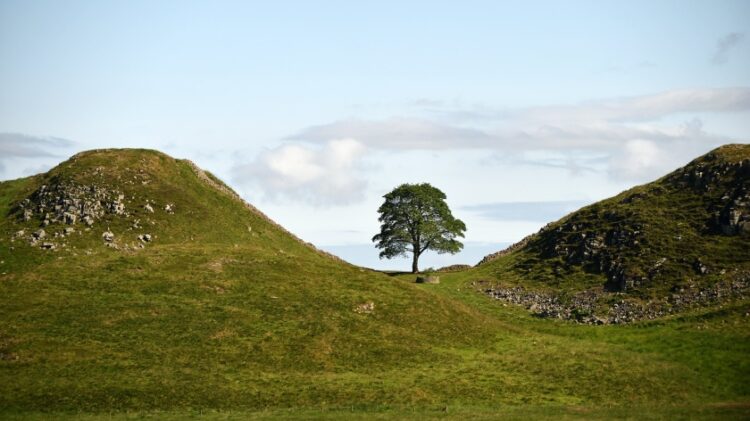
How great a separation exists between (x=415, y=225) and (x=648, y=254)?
46.3 m

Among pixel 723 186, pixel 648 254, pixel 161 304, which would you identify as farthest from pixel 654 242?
pixel 161 304

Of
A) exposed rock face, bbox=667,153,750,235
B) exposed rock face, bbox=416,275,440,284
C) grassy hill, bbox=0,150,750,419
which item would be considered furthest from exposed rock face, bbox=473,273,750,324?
exposed rock face, bbox=416,275,440,284

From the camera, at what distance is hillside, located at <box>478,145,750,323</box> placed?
96.3 metres

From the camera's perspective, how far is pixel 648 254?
106 m

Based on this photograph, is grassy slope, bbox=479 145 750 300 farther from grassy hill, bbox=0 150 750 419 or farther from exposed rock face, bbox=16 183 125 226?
exposed rock face, bbox=16 183 125 226

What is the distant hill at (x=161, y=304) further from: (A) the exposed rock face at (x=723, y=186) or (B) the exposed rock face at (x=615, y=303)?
(A) the exposed rock face at (x=723, y=186)

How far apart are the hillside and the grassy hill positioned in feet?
18.6

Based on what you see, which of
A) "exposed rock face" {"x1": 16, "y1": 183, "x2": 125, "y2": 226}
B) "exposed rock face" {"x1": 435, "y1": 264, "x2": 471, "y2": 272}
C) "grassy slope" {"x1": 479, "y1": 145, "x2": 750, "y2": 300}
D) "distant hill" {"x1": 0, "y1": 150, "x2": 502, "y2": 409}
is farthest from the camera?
"exposed rock face" {"x1": 435, "y1": 264, "x2": 471, "y2": 272}

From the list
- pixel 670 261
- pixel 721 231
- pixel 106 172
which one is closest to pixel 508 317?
pixel 670 261

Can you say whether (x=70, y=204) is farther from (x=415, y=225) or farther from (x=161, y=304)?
(x=415, y=225)

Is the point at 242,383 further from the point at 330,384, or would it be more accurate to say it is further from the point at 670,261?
the point at 670,261

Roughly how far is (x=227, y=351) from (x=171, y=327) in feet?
25.4

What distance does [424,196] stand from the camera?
141 metres

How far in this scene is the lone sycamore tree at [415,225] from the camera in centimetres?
13962
